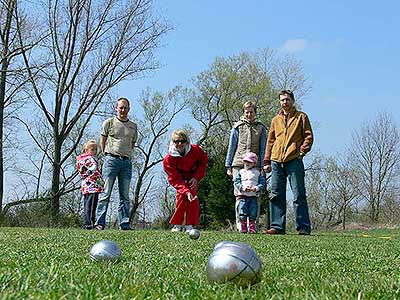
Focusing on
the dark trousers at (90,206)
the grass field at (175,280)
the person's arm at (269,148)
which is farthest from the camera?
the dark trousers at (90,206)

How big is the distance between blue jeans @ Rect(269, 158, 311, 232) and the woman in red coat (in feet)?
3.82

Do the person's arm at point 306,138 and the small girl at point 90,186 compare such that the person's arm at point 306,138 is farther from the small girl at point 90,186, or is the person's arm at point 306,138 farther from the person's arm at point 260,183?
the small girl at point 90,186

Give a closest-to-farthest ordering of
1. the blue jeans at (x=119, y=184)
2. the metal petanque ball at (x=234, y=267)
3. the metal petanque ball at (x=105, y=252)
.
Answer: the metal petanque ball at (x=234, y=267), the metal petanque ball at (x=105, y=252), the blue jeans at (x=119, y=184)

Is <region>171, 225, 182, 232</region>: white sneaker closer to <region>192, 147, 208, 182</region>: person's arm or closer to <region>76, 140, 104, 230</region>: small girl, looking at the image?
<region>192, 147, 208, 182</region>: person's arm

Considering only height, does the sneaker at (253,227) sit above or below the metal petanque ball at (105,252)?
above

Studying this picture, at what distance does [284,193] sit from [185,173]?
1543 millimetres

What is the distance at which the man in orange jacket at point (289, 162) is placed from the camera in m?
8.30

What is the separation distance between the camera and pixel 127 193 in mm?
9625

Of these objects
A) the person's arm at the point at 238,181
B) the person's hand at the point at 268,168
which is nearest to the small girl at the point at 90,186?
the person's arm at the point at 238,181

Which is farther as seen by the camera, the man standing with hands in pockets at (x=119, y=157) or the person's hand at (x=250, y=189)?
the man standing with hands in pockets at (x=119, y=157)

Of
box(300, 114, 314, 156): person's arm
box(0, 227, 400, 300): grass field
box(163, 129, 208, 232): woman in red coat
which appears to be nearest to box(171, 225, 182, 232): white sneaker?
box(163, 129, 208, 232): woman in red coat

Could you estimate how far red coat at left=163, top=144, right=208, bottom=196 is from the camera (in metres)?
9.01

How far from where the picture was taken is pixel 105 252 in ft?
10.5

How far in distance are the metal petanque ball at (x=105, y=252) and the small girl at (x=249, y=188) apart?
576 cm
